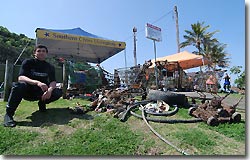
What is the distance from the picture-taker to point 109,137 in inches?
95.9

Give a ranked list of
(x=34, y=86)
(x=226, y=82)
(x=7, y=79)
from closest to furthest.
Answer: (x=34, y=86) < (x=7, y=79) < (x=226, y=82)

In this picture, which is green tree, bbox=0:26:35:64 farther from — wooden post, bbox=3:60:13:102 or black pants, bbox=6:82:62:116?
black pants, bbox=6:82:62:116

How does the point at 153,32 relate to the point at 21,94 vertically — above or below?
above

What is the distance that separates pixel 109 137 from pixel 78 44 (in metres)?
8.86

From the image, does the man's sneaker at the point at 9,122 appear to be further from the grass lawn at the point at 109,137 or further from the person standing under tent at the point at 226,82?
the person standing under tent at the point at 226,82

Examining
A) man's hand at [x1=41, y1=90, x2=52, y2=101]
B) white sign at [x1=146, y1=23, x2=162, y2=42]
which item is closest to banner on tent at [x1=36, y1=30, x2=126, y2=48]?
white sign at [x1=146, y1=23, x2=162, y2=42]

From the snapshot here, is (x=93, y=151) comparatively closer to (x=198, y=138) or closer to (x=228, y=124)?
(x=198, y=138)

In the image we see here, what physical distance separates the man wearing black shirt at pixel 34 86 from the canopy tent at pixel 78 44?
6.02 meters

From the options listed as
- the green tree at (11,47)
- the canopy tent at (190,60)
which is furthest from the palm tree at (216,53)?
the green tree at (11,47)

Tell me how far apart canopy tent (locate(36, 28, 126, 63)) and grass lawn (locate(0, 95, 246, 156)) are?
6.55m

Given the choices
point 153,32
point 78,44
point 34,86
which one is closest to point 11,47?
point 78,44

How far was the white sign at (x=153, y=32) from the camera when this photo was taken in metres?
9.47

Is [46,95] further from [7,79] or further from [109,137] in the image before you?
[7,79]

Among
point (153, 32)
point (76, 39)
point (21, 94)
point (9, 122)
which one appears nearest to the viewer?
point (9, 122)
